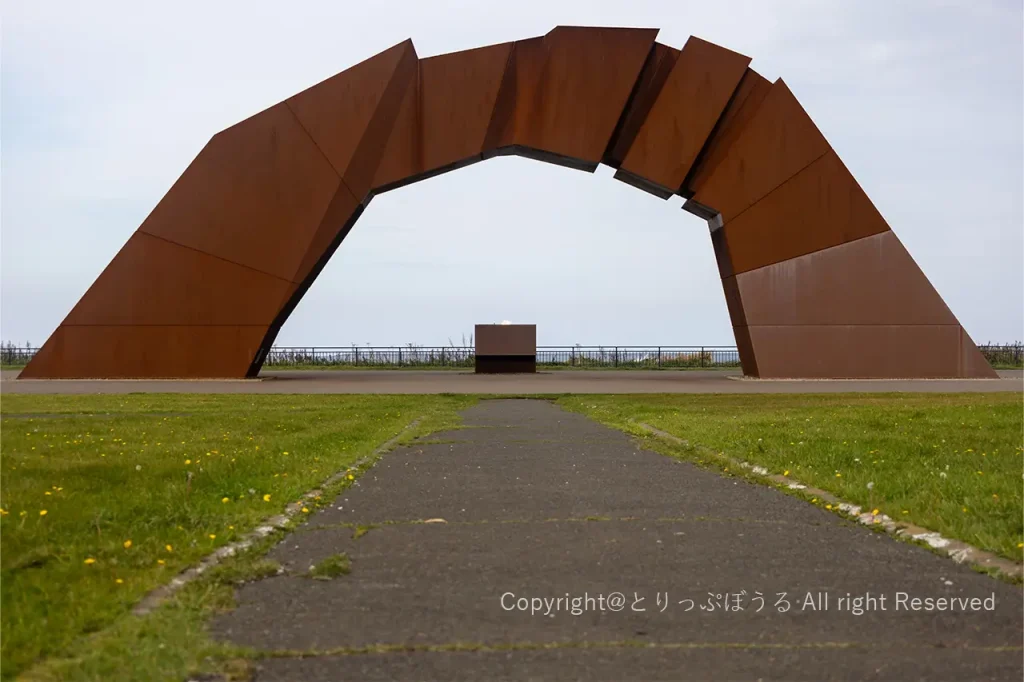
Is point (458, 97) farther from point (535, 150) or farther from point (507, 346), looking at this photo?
point (507, 346)

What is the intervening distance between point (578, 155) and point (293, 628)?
79.6 feet

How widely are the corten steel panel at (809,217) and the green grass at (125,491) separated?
1451 cm

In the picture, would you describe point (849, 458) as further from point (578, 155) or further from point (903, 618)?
point (578, 155)

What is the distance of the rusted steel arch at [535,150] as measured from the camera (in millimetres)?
25312

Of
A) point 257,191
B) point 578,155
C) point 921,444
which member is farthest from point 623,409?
point 257,191

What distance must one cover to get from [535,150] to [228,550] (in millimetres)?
23297

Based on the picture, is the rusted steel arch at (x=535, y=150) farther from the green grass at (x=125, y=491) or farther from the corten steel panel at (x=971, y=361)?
the green grass at (x=125, y=491)

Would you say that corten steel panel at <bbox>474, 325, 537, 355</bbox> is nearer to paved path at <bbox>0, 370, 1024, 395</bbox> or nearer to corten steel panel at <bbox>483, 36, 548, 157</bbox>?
paved path at <bbox>0, 370, 1024, 395</bbox>

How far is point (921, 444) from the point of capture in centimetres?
952

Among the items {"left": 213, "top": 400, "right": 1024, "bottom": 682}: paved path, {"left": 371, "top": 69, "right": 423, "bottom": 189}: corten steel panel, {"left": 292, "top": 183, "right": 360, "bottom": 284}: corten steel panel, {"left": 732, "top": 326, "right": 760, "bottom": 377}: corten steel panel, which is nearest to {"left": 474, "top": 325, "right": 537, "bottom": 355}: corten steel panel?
{"left": 732, "top": 326, "right": 760, "bottom": 377}: corten steel panel

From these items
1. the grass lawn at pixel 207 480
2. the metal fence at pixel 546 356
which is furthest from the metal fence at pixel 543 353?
the grass lawn at pixel 207 480

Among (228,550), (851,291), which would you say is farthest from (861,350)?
(228,550)

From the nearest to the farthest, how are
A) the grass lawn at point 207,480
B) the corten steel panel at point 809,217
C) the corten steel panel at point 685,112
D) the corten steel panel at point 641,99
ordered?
the grass lawn at point 207,480 < the corten steel panel at point 809,217 < the corten steel panel at point 685,112 < the corten steel panel at point 641,99

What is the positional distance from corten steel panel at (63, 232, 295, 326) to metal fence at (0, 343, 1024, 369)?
20.1m
